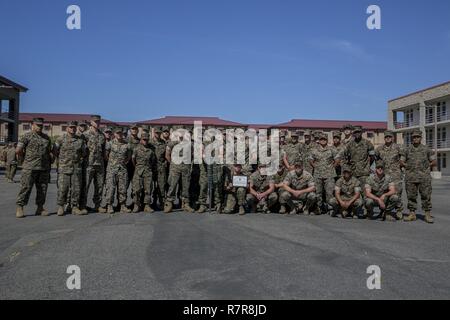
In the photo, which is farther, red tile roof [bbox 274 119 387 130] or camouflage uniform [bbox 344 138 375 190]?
red tile roof [bbox 274 119 387 130]

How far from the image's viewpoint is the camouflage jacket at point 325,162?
29.6ft

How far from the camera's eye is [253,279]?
390 cm

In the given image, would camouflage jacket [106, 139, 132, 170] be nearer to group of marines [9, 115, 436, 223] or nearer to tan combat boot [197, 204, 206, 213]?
group of marines [9, 115, 436, 223]

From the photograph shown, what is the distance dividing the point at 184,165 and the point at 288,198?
2669 mm

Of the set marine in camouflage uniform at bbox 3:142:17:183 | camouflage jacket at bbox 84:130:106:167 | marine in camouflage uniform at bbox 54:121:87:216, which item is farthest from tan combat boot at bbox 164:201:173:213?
marine in camouflage uniform at bbox 3:142:17:183

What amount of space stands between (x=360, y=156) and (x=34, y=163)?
745 cm

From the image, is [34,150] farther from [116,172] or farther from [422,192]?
[422,192]

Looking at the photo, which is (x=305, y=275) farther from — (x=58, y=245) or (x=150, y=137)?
(x=150, y=137)

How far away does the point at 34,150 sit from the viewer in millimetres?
7918

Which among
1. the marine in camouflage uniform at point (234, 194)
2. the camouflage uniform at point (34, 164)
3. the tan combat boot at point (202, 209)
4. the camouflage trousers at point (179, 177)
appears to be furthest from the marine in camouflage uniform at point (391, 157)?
the camouflage uniform at point (34, 164)

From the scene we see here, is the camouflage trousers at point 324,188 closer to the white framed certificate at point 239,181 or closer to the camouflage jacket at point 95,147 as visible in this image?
the white framed certificate at point 239,181

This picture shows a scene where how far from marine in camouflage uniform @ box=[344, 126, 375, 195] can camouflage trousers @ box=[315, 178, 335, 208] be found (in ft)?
2.05

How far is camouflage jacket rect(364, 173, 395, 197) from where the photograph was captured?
841cm
